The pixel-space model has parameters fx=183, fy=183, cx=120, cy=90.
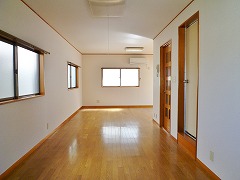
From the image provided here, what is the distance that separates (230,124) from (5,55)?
9.30 ft

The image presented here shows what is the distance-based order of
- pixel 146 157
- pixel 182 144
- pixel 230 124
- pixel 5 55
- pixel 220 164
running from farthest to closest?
pixel 182 144 < pixel 146 157 < pixel 5 55 < pixel 220 164 < pixel 230 124

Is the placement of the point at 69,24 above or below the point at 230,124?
above

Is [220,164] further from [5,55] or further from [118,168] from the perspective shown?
[5,55]

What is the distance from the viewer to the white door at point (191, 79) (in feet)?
10.1

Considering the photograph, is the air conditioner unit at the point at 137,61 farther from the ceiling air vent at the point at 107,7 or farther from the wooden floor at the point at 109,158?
the ceiling air vent at the point at 107,7

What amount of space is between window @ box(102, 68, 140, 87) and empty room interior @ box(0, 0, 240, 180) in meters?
3.26

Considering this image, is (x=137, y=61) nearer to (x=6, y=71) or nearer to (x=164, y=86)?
(x=164, y=86)

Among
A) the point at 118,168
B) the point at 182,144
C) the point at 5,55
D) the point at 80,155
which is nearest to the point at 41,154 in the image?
the point at 80,155

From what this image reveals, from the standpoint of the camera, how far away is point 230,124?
1930 millimetres

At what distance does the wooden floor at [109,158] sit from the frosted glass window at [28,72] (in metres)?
1.06

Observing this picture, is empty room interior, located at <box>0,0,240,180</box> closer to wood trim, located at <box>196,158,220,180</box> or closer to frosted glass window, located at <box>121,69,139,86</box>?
wood trim, located at <box>196,158,220,180</box>

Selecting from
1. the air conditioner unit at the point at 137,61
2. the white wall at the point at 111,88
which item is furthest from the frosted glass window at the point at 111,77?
the air conditioner unit at the point at 137,61

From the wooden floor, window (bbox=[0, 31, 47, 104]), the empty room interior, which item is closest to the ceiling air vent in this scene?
the empty room interior

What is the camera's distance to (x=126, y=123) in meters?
5.24
